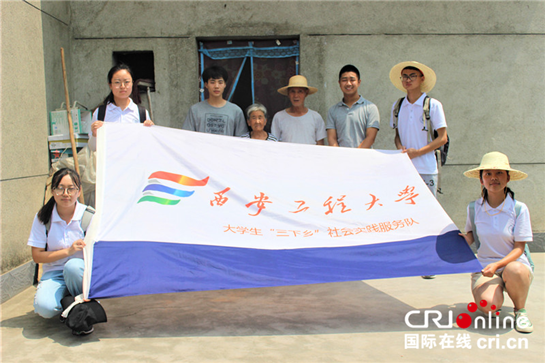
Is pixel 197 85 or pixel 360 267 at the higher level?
pixel 197 85

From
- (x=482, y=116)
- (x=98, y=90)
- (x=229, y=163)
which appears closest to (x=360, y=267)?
(x=229, y=163)

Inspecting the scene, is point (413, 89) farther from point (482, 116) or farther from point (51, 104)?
point (51, 104)

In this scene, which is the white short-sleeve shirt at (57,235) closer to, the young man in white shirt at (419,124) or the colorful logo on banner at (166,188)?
the colorful logo on banner at (166,188)

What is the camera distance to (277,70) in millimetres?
4988

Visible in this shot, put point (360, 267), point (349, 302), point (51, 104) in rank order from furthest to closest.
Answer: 1. point (51, 104)
2. point (349, 302)
3. point (360, 267)

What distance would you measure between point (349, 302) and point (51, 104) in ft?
10.4

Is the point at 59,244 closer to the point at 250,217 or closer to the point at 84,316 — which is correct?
the point at 84,316

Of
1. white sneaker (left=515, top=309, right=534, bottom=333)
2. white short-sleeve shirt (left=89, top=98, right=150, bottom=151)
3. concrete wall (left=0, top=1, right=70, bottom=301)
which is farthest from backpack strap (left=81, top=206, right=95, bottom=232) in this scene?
white sneaker (left=515, top=309, right=534, bottom=333)

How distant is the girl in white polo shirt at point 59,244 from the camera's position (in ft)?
8.68

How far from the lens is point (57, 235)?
273cm

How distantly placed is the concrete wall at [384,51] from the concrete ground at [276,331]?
1.92 m

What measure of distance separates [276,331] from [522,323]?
1.39 meters

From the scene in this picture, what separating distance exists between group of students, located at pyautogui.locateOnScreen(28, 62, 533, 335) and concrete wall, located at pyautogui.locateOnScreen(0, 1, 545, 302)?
947 mm

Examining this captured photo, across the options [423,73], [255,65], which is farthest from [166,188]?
[255,65]
